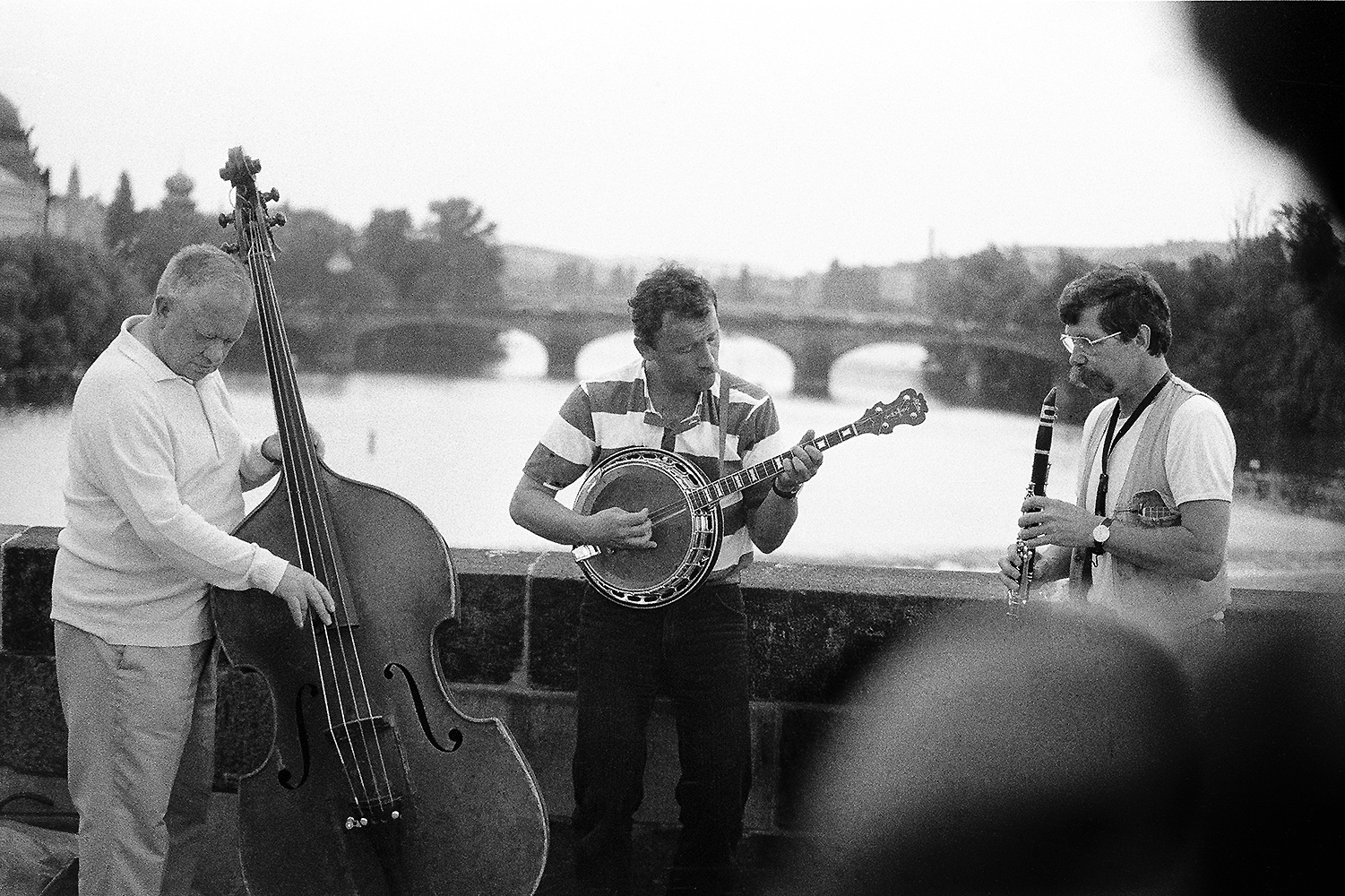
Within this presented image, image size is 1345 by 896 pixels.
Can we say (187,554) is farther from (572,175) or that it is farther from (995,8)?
(995,8)

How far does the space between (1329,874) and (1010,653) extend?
83 cm

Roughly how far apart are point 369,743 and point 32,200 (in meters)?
2.33

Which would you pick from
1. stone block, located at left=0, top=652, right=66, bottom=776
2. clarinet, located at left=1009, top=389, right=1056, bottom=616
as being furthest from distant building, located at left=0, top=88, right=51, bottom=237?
clarinet, located at left=1009, top=389, right=1056, bottom=616

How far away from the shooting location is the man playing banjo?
2.83m

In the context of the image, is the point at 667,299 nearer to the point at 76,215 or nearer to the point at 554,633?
the point at 554,633

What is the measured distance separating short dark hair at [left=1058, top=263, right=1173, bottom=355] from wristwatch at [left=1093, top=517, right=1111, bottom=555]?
368 millimetres

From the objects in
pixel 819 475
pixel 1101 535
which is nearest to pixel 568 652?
pixel 819 475

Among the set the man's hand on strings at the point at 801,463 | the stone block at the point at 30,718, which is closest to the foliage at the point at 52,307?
the stone block at the point at 30,718

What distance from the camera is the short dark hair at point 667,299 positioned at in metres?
2.74

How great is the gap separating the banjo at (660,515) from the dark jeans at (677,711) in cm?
8

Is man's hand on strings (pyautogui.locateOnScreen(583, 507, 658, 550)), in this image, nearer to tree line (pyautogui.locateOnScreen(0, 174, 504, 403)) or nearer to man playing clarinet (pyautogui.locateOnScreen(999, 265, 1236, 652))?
man playing clarinet (pyautogui.locateOnScreen(999, 265, 1236, 652))

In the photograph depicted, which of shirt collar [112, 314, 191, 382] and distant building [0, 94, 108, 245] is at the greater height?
distant building [0, 94, 108, 245]

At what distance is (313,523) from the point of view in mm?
2680

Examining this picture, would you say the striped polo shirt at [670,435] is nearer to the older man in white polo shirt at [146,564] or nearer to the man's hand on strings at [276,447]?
the man's hand on strings at [276,447]
